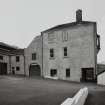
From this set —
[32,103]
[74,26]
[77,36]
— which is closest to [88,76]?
[77,36]

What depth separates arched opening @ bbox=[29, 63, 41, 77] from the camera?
2948cm

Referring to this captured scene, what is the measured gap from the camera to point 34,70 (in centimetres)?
2988

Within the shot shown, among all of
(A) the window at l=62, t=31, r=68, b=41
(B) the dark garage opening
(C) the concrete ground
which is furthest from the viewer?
(B) the dark garage opening

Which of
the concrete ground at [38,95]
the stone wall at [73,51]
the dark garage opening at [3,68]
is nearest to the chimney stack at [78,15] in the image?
the stone wall at [73,51]

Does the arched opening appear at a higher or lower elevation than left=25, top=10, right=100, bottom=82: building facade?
lower

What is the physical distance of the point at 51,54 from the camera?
27.7 meters

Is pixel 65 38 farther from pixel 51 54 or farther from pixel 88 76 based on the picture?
pixel 88 76

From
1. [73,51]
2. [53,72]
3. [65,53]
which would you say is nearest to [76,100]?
[73,51]

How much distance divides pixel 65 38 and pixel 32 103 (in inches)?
781

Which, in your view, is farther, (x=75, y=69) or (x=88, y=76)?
(x=88, y=76)

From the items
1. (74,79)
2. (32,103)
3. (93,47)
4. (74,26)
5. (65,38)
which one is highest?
(74,26)

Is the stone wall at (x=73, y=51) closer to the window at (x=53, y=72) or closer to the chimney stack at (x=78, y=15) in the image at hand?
the window at (x=53, y=72)

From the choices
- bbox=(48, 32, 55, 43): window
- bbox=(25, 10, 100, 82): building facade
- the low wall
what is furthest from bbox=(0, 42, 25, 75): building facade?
the low wall

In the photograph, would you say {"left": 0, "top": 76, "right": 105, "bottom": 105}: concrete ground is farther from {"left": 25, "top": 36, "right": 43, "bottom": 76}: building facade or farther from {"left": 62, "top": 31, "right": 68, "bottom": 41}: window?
{"left": 25, "top": 36, "right": 43, "bottom": 76}: building facade
